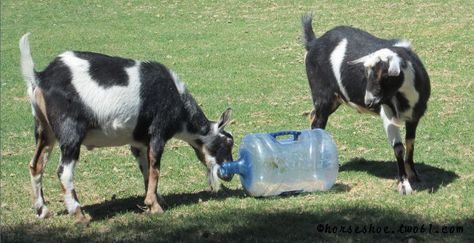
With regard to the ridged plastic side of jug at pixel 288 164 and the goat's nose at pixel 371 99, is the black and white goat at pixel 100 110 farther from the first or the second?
the goat's nose at pixel 371 99

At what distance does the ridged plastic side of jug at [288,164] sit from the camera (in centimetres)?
797

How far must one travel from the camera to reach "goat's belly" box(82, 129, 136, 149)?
23.9 feet

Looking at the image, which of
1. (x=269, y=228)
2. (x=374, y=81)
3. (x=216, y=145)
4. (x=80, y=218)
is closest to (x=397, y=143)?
(x=374, y=81)

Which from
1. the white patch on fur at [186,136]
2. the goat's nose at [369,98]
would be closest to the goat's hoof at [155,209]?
the white patch on fur at [186,136]

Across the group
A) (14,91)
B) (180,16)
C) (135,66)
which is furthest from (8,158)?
(180,16)

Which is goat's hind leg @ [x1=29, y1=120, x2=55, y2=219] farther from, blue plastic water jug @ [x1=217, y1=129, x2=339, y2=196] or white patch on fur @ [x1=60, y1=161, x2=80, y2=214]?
blue plastic water jug @ [x1=217, y1=129, x2=339, y2=196]

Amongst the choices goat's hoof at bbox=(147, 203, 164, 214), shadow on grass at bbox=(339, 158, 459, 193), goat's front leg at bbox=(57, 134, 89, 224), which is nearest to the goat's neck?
goat's hoof at bbox=(147, 203, 164, 214)

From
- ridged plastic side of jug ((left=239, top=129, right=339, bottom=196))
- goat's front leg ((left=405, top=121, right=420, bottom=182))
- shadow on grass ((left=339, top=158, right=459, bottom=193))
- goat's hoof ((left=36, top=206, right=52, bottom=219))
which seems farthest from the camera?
goat's front leg ((left=405, top=121, right=420, bottom=182))

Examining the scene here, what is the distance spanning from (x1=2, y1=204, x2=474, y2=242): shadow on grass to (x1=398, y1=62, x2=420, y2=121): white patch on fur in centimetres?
143

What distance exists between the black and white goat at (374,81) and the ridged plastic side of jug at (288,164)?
0.67 meters

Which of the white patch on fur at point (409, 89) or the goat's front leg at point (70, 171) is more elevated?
the white patch on fur at point (409, 89)

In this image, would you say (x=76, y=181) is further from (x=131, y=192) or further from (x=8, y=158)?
(x=8, y=158)

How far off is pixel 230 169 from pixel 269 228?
1448 mm

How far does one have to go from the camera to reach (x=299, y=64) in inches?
631
